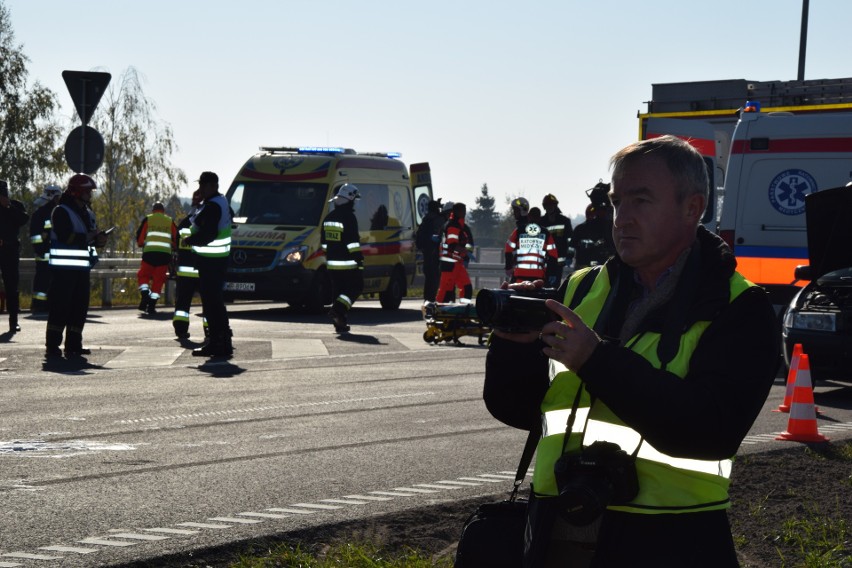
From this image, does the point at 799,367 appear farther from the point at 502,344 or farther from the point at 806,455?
the point at 502,344

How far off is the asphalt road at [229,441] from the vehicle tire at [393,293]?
8.83m

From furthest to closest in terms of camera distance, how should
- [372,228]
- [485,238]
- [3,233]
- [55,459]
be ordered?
[485,238] → [372,228] → [3,233] → [55,459]

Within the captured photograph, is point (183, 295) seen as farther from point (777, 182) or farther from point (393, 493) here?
point (393, 493)

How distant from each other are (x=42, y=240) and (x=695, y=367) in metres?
19.1

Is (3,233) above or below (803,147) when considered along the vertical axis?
below

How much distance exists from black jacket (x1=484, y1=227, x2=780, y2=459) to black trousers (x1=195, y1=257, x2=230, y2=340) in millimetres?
12241

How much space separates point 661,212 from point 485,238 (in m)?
191

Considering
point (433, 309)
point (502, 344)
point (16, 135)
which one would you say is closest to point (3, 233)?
point (433, 309)

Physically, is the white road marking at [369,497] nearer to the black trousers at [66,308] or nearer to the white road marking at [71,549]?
the white road marking at [71,549]

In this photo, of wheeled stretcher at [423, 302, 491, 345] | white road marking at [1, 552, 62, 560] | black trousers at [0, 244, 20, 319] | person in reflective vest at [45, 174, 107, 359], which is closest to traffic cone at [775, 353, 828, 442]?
white road marking at [1, 552, 62, 560]

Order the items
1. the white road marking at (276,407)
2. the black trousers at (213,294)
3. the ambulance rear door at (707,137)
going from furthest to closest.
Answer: the ambulance rear door at (707,137) → the black trousers at (213,294) → the white road marking at (276,407)

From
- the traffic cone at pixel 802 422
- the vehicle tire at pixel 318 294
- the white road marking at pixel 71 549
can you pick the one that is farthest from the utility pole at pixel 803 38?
the white road marking at pixel 71 549

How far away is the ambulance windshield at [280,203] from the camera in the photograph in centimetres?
2405

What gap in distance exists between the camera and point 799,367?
10898 mm
